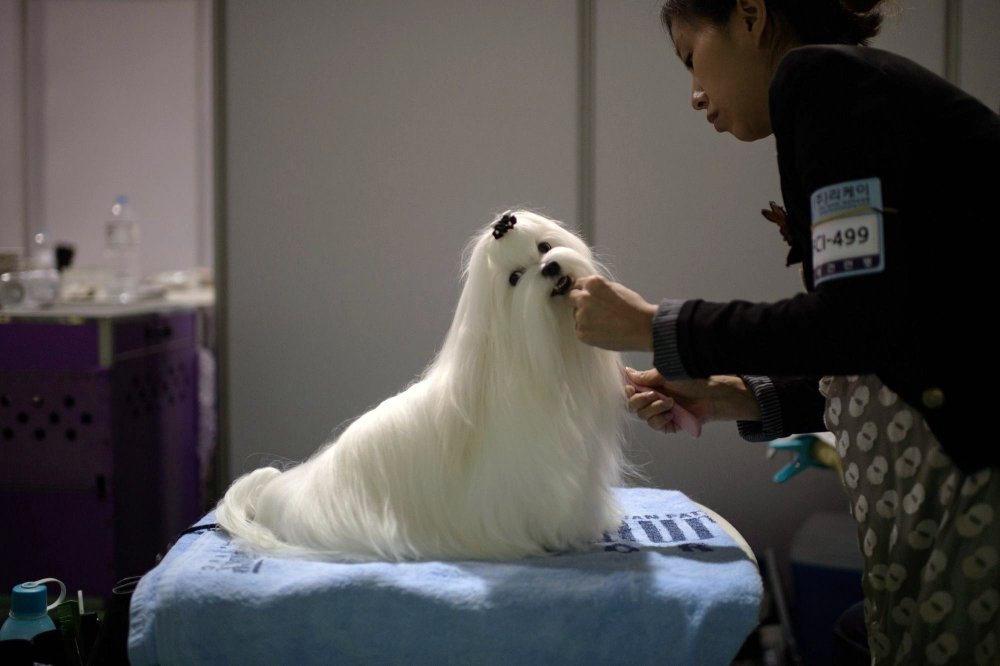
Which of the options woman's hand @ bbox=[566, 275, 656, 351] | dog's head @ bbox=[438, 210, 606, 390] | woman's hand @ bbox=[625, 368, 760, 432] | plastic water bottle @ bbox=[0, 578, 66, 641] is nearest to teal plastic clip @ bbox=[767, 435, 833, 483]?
woman's hand @ bbox=[625, 368, 760, 432]

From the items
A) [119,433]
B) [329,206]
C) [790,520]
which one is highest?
[329,206]

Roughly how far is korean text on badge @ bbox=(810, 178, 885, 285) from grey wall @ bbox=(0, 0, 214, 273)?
3994 mm

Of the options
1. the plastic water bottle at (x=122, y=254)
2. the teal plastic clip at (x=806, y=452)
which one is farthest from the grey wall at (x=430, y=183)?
the plastic water bottle at (x=122, y=254)

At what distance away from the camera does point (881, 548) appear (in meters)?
1.05

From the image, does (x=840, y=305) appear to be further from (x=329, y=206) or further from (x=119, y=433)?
(x=119, y=433)

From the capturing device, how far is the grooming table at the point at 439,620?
108cm

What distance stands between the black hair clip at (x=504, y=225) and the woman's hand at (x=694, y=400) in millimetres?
363

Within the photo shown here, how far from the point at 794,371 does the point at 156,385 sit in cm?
213

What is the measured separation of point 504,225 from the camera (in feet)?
4.18

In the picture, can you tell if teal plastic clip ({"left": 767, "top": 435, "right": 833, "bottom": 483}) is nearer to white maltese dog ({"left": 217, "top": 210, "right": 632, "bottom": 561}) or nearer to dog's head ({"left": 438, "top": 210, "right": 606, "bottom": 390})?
white maltese dog ({"left": 217, "top": 210, "right": 632, "bottom": 561})

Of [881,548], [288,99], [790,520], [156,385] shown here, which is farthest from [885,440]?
[156,385]

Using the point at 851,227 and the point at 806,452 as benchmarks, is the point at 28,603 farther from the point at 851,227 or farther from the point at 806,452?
the point at 806,452

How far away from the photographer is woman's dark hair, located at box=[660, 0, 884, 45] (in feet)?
3.60

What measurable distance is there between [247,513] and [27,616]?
1.31 ft
